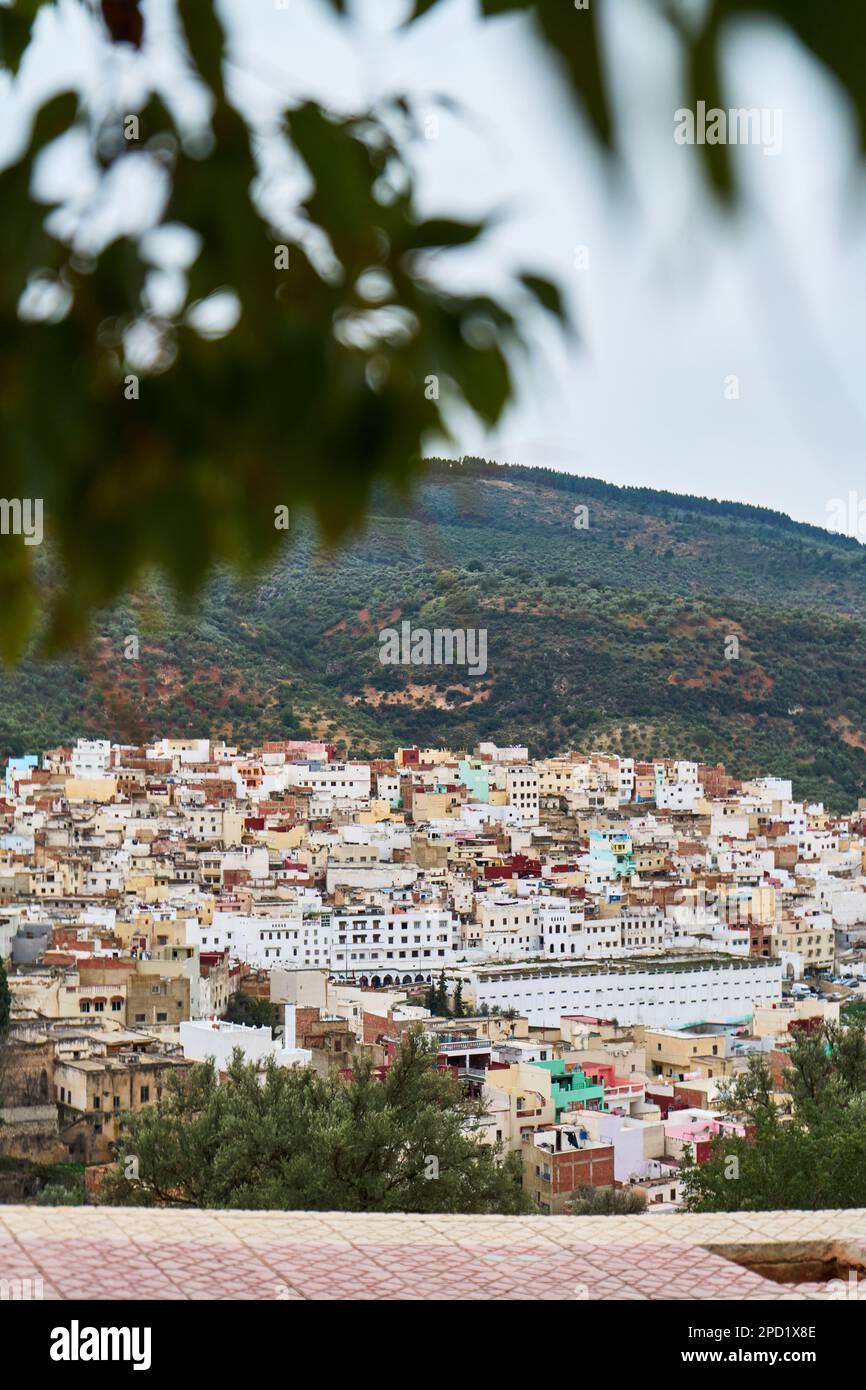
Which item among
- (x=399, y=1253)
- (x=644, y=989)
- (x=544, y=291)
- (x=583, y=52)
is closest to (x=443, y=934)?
(x=644, y=989)

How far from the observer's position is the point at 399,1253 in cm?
252

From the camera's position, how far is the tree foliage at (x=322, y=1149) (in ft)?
16.2

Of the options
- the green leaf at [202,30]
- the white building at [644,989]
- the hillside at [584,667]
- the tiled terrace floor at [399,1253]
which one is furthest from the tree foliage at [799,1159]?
the hillside at [584,667]

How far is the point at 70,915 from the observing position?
62.8 ft

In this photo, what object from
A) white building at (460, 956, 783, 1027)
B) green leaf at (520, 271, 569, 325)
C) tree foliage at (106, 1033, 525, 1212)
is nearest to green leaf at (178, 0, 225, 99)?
green leaf at (520, 271, 569, 325)

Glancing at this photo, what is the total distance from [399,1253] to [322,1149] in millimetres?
2569

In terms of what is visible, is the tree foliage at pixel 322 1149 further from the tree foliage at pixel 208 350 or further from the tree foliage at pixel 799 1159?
the tree foliage at pixel 208 350

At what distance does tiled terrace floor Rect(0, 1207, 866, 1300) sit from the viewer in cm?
229

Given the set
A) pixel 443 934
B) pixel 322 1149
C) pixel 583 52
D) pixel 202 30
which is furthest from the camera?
pixel 443 934

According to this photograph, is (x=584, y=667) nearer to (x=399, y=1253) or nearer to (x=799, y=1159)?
(x=799, y=1159)

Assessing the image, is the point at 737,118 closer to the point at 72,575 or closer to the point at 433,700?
the point at 72,575

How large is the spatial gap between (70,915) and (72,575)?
763 inches

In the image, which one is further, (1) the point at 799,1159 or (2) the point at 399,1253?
(1) the point at 799,1159

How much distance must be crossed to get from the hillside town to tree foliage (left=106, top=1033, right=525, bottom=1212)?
86 centimetres
